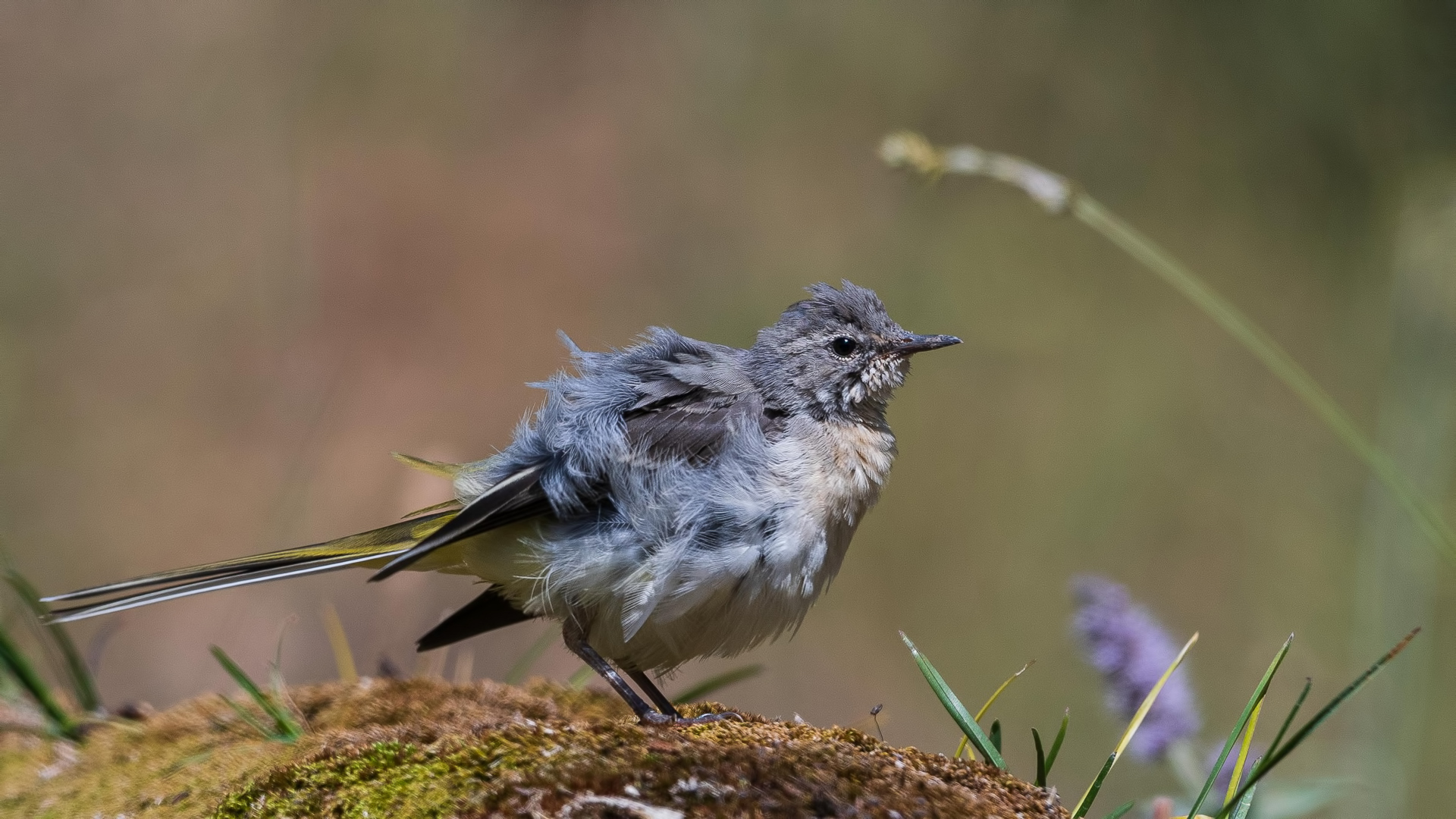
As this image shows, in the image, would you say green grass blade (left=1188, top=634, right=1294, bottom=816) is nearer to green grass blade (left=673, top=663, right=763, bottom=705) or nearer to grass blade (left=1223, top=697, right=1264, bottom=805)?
grass blade (left=1223, top=697, right=1264, bottom=805)

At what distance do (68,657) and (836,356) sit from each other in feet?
7.86

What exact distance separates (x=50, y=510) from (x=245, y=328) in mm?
2035

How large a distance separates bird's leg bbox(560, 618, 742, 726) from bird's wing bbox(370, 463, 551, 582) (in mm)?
347

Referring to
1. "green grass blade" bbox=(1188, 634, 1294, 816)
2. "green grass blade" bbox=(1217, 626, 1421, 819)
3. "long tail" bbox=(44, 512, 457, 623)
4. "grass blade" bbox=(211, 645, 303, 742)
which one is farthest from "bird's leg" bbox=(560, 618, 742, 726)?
"green grass blade" bbox=(1217, 626, 1421, 819)

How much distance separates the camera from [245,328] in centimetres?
878

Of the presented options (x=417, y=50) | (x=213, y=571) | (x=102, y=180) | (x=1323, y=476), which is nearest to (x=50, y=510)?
(x=102, y=180)

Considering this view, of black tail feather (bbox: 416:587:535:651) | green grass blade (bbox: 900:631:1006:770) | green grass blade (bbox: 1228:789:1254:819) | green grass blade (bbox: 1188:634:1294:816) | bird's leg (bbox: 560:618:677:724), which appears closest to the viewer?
green grass blade (bbox: 1188:634:1294:816)

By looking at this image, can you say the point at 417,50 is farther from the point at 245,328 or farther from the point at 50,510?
the point at 50,510

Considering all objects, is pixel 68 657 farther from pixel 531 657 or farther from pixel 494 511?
pixel 494 511

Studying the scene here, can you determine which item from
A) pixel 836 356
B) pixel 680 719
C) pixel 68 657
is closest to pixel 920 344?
Answer: pixel 836 356

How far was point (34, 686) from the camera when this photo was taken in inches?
115

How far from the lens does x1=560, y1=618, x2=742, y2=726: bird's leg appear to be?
2.63 meters

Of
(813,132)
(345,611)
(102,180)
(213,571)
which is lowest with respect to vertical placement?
(213,571)

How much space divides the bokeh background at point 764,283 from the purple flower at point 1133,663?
8.29 feet
